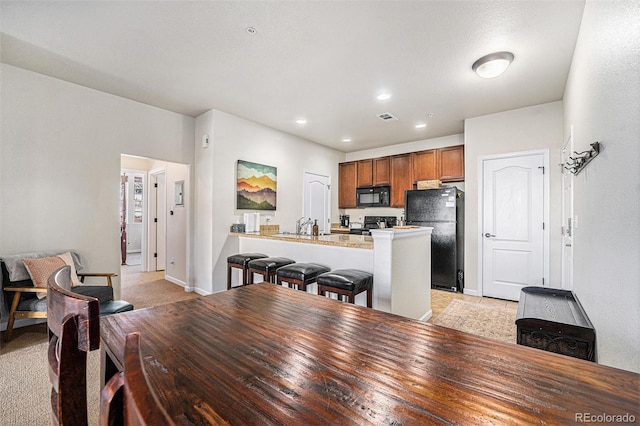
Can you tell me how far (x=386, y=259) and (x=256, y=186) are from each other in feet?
9.24

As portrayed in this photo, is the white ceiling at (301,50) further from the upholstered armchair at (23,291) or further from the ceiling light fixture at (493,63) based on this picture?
the upholstered armchair at (23,291)

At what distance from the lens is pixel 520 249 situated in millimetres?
3967

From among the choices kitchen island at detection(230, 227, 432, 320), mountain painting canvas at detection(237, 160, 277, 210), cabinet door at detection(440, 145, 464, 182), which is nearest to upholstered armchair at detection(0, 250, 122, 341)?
kitchen island at detection(230, 227, 432, 320)

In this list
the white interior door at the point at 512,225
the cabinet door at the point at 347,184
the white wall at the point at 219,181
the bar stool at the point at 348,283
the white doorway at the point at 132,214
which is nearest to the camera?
the bar stool at the point at 348,283

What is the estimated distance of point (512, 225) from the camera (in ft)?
13.2

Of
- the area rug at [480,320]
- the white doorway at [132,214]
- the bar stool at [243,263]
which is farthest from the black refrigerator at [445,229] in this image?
the white doorway at [132,214]

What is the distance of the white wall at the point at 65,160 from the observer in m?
2.92

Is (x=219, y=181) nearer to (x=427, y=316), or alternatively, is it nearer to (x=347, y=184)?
(x=347, y=184)

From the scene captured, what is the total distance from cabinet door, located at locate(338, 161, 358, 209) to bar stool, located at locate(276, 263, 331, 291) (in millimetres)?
3713

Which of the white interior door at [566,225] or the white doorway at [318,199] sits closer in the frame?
the white interior door at [566,225]

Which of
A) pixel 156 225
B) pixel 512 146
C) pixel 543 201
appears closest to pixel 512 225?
pixel 543 201

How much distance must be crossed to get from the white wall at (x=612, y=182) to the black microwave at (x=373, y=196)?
12.1ft

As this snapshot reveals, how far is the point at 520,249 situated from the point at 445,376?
13.3 ft

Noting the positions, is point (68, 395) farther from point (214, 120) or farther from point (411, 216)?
point (411, 216)
